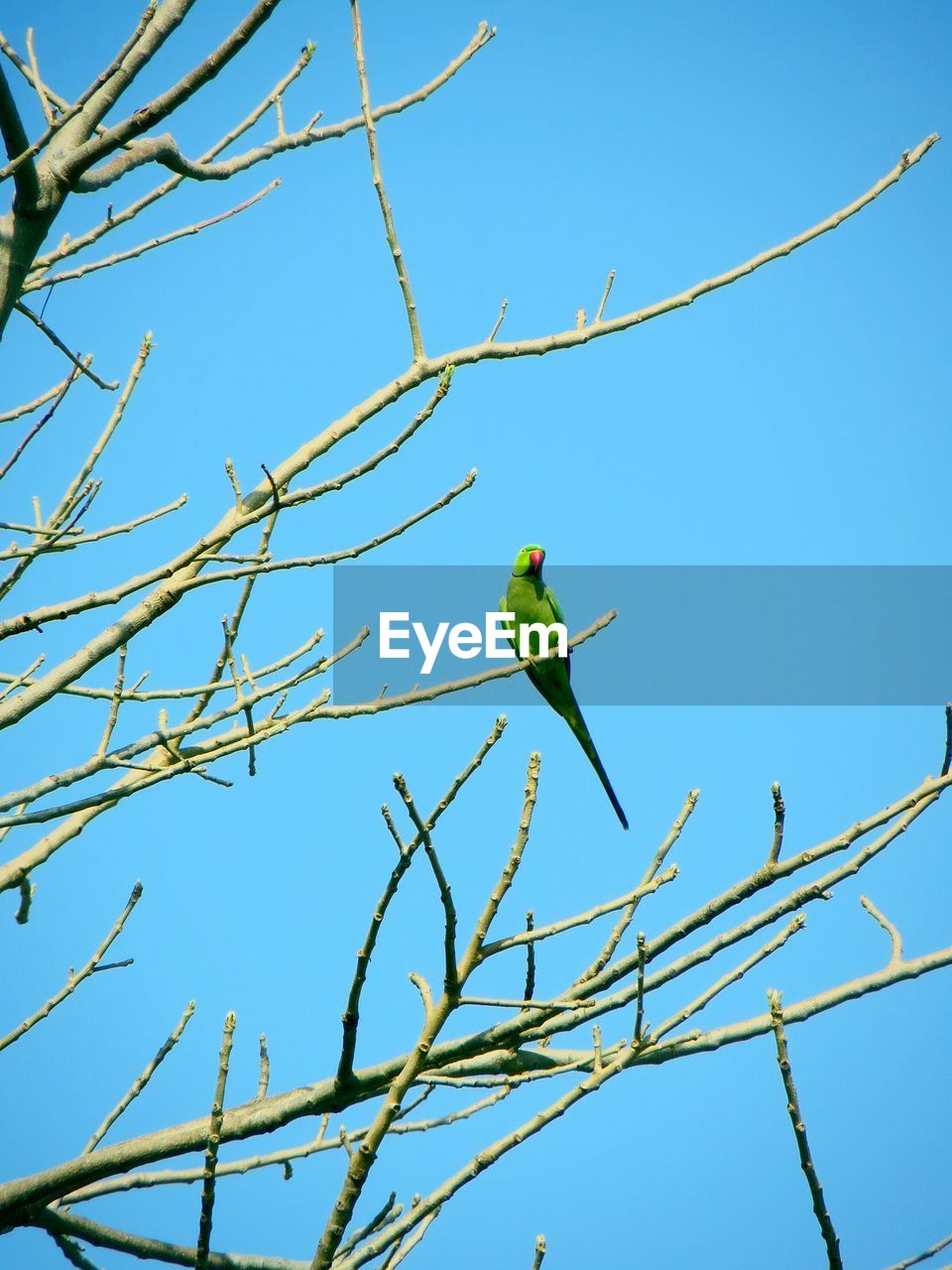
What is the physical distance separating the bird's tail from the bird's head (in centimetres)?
108

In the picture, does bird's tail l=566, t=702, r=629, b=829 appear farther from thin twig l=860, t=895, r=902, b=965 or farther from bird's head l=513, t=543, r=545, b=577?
thin twig l=860, t=895, r=902, b=965

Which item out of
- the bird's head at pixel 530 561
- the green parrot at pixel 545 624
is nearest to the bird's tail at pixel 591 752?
the green parrot at pixel 545 624

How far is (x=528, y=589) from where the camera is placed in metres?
6.89

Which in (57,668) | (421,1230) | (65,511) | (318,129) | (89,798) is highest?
(318,129)

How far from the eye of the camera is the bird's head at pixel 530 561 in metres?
6.89

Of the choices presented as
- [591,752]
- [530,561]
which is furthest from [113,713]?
[530,561]

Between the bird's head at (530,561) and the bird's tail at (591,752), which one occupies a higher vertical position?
the bird's head at (530,561)

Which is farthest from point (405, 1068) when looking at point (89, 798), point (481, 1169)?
point (89, 798)

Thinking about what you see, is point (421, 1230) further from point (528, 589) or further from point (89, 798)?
point (528, 589)

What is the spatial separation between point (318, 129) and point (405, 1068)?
2.45 metres

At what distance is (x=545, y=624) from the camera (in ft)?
22.3

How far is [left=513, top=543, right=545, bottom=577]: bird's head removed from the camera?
6891 mm

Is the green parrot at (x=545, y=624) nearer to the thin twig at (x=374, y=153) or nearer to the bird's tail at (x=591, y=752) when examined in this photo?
the bird's tail at (x=591, y=752)

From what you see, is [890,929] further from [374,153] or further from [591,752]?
[591,752]
